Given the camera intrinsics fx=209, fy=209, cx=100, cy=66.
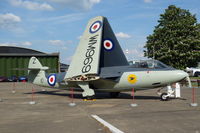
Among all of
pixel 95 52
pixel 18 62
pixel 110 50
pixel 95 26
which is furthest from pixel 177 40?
pixel 18 62

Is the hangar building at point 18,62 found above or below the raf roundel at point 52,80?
above

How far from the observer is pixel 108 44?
598 inches

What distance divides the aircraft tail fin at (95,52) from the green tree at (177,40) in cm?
2316

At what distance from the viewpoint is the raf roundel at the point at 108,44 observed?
15.1 m

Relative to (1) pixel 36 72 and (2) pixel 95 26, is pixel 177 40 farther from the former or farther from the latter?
(1) pixel 36 72

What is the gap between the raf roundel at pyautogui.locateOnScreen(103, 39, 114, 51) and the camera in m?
15.1

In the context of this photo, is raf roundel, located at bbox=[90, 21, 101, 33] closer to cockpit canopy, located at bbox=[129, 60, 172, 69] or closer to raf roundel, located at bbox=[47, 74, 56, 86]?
cockpit canopy, located at bbox=[129, 60, 172, 69]

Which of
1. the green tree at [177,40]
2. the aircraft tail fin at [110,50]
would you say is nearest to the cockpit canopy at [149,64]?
the aircraft tail fin at [110,50]

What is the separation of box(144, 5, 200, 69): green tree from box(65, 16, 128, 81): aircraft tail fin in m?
23.2

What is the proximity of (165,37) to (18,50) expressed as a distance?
38.7 metres

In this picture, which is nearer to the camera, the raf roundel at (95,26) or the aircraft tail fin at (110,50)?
the raf roundel at (95,26)

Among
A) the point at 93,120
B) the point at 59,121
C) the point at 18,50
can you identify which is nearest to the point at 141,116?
the point at 93,120

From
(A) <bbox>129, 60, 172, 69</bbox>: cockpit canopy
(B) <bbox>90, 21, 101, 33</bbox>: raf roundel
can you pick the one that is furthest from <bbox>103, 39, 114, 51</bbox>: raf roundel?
(A) <bbox>129, 60, 172, 69</bbox>: cockpit canopy

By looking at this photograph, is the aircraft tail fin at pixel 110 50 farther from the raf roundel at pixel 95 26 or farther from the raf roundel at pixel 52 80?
the raf roundel at pixel 52 80
